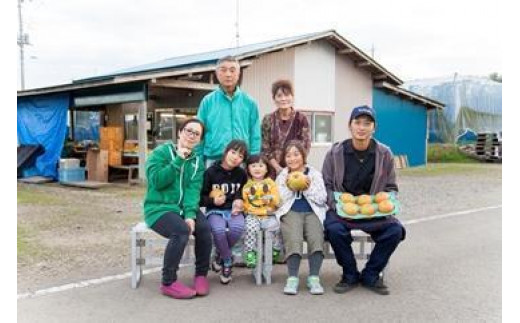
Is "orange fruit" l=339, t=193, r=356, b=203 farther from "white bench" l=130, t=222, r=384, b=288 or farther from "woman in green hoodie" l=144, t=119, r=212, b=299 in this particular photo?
"woman in green hoodie" l=144, t=119, r=212, b=299

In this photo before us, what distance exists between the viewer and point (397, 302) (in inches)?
153

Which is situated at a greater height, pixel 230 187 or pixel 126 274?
pixel 230 187

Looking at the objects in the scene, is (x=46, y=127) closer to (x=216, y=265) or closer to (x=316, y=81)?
(x=316, y=81)

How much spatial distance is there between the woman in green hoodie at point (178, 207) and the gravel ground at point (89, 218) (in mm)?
914

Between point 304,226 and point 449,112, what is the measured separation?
23445 millimetres

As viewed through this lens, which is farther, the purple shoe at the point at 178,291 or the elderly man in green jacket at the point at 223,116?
the elderly man in green jacket at the point at 223,116

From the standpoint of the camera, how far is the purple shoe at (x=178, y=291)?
388cm

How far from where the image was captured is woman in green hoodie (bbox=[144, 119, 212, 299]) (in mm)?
3936

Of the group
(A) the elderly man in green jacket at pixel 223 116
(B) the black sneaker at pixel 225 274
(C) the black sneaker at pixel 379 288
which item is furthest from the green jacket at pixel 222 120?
(C) the black sneaker at pixel 379 288

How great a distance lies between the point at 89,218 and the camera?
754 cm

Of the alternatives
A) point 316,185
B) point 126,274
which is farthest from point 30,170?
point 316,185

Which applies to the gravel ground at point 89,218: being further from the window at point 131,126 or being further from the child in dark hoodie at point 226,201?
the window at point 131,126

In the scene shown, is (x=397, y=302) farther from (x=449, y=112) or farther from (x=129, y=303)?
(x=449, y=112)
